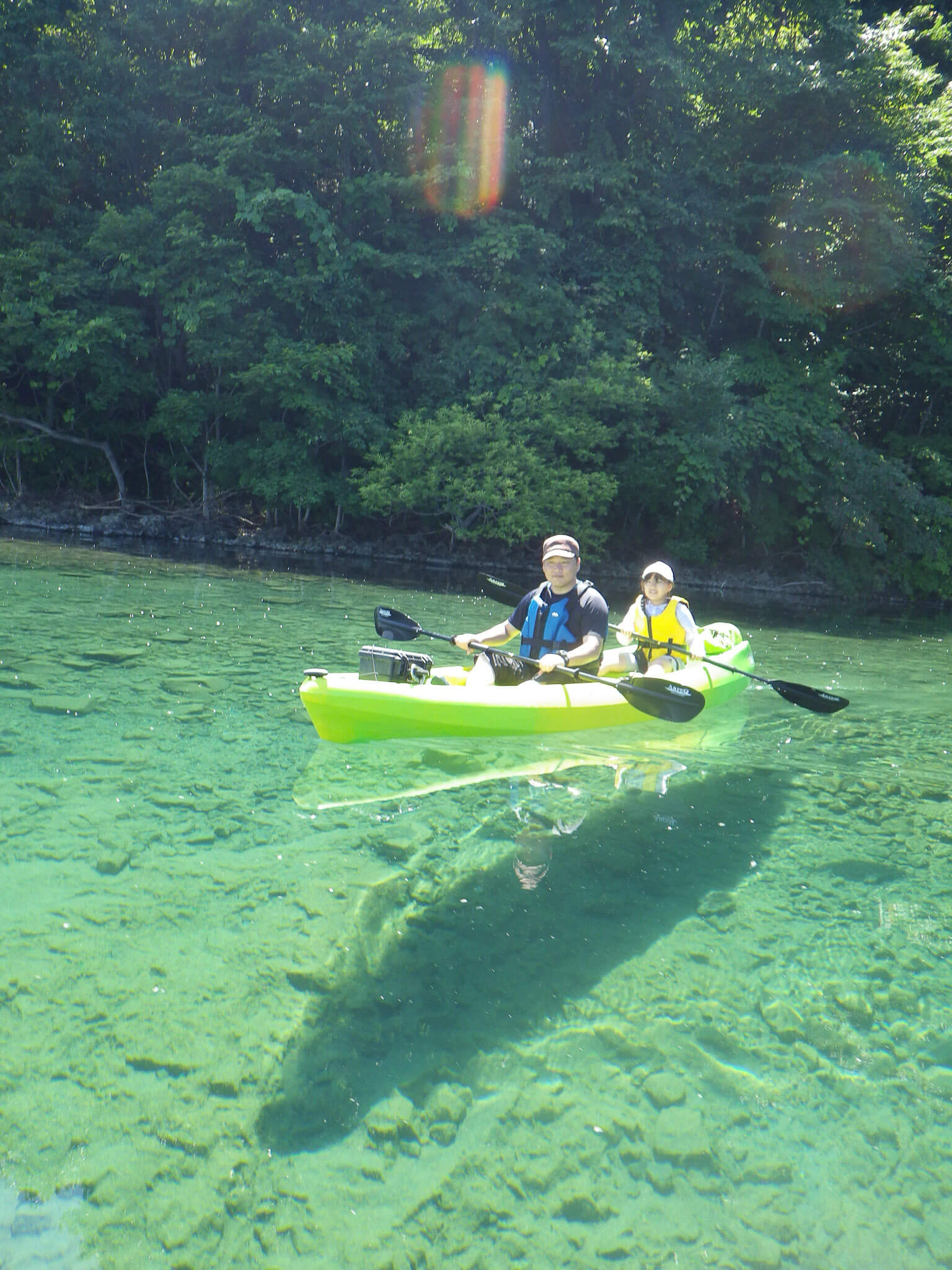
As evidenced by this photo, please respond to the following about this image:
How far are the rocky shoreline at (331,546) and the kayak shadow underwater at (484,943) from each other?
1366 centimetres

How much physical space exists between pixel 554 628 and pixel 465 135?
1475cm

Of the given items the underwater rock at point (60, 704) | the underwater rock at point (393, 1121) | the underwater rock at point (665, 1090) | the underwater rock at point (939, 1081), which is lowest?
the underwater rock at point (393, 1121)

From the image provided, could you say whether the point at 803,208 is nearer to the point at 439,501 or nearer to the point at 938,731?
the point at 439,501

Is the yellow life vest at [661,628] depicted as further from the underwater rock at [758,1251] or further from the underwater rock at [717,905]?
the underwater rock at [758,1251]

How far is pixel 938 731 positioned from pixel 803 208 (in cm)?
1443

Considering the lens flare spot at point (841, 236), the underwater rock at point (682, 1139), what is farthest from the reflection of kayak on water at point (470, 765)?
the lens flare spot at point (841, 236)

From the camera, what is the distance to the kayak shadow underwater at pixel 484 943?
7.88 ft

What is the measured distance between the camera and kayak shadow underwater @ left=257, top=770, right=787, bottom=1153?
2.40m

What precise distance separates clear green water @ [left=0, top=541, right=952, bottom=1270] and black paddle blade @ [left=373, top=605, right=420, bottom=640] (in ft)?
2.49

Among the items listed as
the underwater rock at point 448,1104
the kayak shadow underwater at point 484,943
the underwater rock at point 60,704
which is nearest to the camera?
the underwater rock at point 448,1104

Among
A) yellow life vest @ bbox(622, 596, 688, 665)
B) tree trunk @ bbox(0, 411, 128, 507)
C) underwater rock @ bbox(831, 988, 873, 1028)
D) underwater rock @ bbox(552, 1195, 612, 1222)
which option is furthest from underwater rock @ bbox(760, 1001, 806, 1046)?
tree trunk @ bbox(0, 411, 128, 507)

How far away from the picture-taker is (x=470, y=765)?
202 inches

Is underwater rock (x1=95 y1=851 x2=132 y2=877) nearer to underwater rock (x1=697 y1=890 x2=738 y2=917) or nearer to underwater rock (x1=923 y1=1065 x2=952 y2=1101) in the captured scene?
underwater rock (x1=697 y1=890 x2=738 y2=917)

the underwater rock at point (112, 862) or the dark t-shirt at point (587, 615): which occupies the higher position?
the dark t-shirt at point (587, 615)
